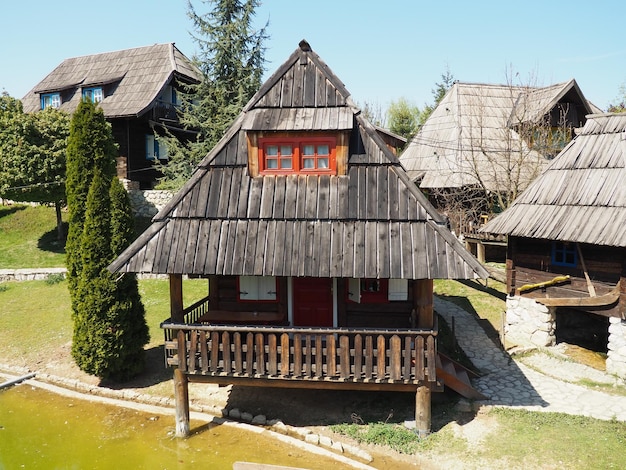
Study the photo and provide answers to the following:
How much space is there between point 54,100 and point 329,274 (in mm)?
30589

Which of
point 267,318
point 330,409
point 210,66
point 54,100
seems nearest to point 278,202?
point 267,318

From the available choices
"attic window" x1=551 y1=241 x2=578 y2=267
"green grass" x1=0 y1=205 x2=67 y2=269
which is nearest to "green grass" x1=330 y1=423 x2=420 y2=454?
"attic window" x1=551 y1=241 x2=578 y2=267

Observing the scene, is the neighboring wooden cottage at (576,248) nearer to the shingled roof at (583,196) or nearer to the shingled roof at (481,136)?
the shingled roof at (583,196)

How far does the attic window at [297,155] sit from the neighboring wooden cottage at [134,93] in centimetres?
1837

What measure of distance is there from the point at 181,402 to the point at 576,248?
11.6m

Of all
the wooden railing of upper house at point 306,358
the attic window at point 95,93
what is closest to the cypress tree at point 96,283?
the wooden railing of upper house at point 306,358

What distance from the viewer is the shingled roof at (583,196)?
1243 centimetres

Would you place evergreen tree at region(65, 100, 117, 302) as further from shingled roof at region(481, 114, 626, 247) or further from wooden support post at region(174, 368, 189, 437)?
shingled roof at region(481, 114, 626, 247)

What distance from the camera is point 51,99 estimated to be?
32.1 metres

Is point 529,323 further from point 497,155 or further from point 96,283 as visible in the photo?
point 96,283

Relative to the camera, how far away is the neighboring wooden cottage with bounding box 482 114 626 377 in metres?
12.6

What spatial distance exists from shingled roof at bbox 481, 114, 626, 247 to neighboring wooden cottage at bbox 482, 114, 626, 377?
0.08 ft

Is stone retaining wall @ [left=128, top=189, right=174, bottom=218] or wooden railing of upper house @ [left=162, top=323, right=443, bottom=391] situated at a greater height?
stone retaining wall @ [left=128, top=189, right=174, bottom=218]

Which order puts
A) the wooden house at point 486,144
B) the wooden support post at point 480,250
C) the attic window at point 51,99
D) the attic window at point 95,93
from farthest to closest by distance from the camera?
the attic window at point 51,99
the attic window at point 95,93
the wooden support post at point 480,250
the wooden house at point 486,144
